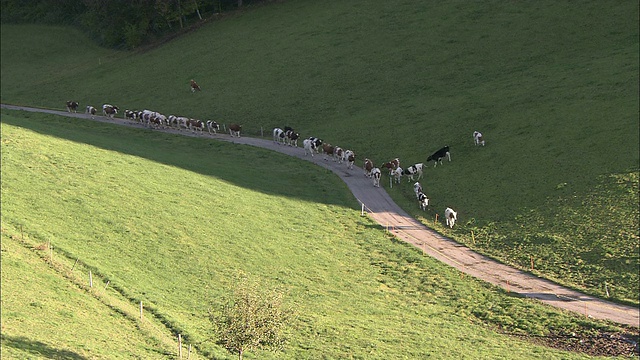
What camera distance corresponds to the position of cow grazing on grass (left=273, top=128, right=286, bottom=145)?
77.6 m

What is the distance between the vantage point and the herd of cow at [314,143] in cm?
6425

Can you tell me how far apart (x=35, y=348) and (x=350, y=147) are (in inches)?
1716

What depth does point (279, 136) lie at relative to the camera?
77625 mm

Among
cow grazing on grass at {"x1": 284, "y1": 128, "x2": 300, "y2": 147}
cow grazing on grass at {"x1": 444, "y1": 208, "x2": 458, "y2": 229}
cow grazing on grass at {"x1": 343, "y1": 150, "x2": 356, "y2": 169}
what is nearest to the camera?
cow grazing on grass at {"x1": 444, "y1": 208, "x2": 458, "y2": 229}

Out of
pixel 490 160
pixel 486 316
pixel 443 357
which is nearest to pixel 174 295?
pixel 443 357

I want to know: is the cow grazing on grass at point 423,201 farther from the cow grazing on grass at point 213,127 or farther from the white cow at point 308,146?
the cow grazing on grass at point 213,127

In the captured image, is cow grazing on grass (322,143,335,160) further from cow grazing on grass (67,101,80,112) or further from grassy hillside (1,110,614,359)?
cow grazing on grass (67,101,80,112)

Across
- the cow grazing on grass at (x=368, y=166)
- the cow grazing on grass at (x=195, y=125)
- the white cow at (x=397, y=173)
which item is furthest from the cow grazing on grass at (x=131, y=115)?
the white cow at (x=397, y=173)

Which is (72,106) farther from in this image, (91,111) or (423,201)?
(423,201)

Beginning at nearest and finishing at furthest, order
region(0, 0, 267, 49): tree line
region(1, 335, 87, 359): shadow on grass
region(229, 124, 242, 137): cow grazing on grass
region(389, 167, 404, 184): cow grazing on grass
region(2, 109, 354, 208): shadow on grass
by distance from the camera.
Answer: region(1, 335, 87, 359): shadow on grass, region(2, 109, 354, 208): shadow on grass, region(389, 167, 404, 184): cow grazing on grass, region(229, 124, 242, 137): cow grazing on grass, region(0, 0, 267, 49): tree line

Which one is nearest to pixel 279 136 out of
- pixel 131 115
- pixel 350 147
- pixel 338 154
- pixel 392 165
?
pixel 350 147

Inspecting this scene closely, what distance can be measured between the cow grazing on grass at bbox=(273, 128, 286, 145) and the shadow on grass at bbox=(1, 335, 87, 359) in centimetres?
4617

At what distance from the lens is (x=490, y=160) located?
6456 cm

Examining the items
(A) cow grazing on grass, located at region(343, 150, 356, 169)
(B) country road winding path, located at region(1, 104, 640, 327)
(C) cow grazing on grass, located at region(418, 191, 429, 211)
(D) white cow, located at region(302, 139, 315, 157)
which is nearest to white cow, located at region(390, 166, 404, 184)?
(B) country road winding path, located at region(1, 104, 640, 327)
